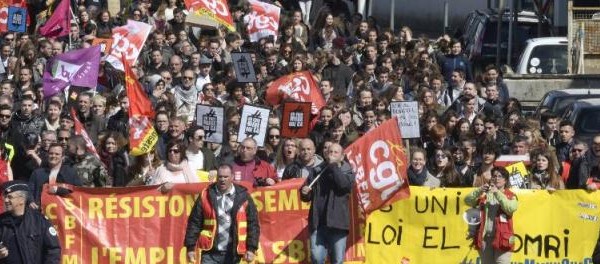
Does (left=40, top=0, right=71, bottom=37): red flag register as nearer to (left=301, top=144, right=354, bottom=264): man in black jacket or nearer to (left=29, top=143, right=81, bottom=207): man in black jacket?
(left=29, top=143, right=81, bottom=207): man in black jacket

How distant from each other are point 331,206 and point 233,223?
1133 mm

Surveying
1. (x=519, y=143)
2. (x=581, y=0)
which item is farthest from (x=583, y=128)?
(x=581, y=0)

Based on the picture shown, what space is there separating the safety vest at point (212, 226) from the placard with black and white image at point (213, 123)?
3544 mm

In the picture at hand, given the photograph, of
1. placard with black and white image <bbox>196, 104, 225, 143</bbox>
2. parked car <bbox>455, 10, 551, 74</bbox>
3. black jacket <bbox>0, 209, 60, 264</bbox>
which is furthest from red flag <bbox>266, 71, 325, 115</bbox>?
parked car <bbox>455, 10, 551, 74</bbox>

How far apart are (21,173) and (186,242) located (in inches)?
124

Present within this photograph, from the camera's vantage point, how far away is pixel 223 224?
16.7m

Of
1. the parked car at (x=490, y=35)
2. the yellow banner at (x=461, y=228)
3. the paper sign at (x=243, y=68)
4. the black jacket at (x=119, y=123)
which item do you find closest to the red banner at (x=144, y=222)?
the yellow banner at (x=461, y=228)

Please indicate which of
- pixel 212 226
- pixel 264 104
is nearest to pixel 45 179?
pixel 212 226

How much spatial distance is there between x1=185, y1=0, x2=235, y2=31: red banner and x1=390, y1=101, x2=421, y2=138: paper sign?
528cm

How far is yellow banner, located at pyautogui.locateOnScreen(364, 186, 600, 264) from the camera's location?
18516 millimetres

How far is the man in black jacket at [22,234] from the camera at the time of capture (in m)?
14.0

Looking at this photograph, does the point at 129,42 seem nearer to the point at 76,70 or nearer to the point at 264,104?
the point at 76,70

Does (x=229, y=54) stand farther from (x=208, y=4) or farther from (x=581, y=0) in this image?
(x=581, y=0)

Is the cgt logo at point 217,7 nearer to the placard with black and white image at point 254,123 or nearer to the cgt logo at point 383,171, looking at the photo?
the placard with black and white image at point 254,123
